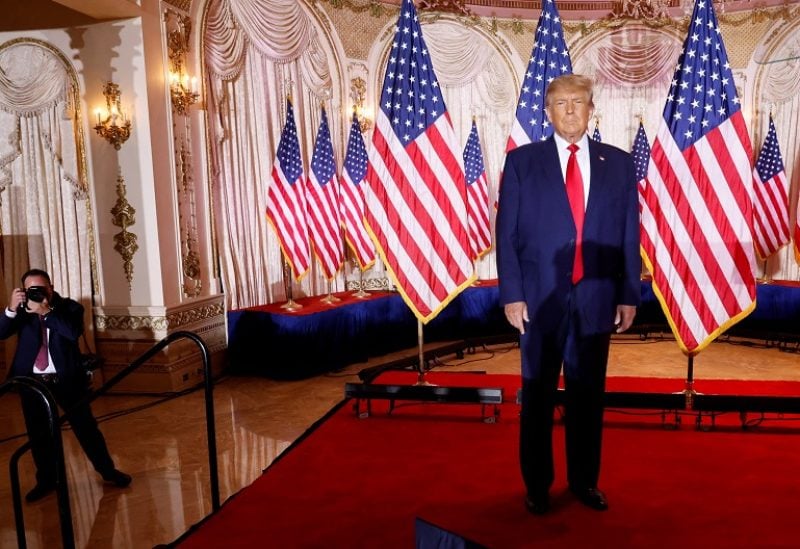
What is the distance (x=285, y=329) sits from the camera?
22.6ft

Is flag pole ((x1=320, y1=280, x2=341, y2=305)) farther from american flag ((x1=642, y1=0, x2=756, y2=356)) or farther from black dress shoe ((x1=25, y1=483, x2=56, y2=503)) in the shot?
american flag ((x1=642, y1=0, x2=756, y2=356))

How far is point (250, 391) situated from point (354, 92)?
5185 millimetres

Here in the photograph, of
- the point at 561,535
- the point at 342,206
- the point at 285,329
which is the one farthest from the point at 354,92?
the point at 561,535

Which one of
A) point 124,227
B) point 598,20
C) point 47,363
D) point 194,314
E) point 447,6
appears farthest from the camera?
point 598,20

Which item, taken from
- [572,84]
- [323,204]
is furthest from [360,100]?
[572,84]

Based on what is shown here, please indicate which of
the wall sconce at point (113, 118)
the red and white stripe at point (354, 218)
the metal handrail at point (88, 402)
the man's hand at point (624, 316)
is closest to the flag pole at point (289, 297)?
the red and white stripe at point (354, 218)

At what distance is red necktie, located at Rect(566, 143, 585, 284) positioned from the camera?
2518 millimetres

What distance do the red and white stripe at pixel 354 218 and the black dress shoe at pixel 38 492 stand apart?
5.17m

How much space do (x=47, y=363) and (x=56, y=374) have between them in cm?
10

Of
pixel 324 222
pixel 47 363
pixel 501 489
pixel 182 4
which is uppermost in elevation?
pixel 182 4

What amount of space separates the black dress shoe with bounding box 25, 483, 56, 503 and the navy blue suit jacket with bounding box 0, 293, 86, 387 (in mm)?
676

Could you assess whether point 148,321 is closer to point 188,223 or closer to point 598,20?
point 188,223

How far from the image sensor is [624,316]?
8.66 feet

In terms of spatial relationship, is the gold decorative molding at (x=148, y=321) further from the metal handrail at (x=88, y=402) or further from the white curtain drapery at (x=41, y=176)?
the metal handrail at (x=88, y=402)
